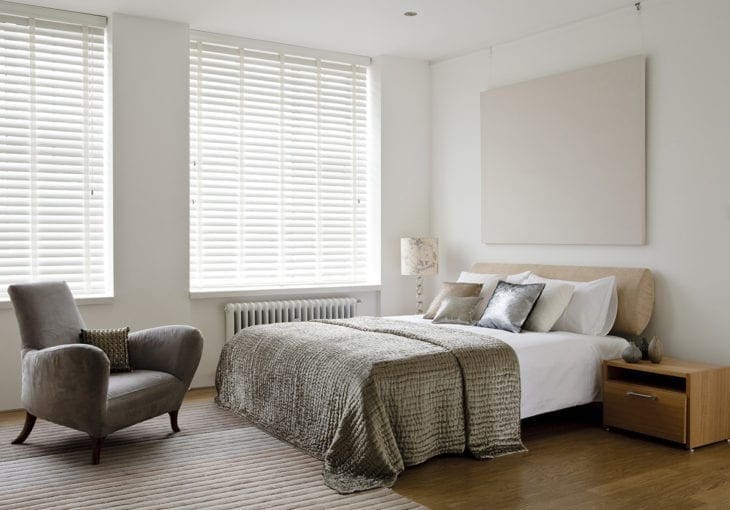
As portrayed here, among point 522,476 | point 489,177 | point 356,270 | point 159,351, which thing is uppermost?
point 489,177

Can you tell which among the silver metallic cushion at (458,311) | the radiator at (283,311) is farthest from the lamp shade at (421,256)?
the silver metallic cushion at (458,311)

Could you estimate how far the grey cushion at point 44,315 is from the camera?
4215mm

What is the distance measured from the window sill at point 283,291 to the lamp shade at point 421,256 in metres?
0.43

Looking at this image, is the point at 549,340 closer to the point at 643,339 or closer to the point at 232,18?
the point at 643,339

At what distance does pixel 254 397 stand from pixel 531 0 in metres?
3.19

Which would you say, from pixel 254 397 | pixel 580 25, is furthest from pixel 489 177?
pixel 254 397

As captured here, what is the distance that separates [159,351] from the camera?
4.43m

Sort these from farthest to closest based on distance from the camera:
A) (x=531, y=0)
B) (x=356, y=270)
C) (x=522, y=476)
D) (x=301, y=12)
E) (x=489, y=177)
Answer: (x=356, y=270) → (x=489, y=177) → (x=301, y=12) → (x=531, y=0) → (x=522, y=476)

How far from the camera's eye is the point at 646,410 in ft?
14.0

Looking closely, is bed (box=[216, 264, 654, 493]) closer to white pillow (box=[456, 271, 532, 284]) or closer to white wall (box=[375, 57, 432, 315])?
white pillow (box=[456, 271, 532, 284])

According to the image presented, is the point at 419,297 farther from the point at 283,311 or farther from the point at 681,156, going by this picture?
the point at 681,156

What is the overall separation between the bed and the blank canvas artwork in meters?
0.51

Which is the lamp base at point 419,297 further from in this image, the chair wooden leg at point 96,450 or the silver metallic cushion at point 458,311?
the chair wooden leg at point 96,450

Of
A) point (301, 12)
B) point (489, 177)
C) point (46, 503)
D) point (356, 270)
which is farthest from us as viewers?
point (356, 270)
